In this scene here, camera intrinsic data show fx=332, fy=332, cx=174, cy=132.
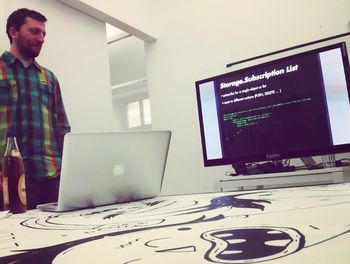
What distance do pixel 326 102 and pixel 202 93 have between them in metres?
0.90

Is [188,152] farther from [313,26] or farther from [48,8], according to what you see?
[48,8]

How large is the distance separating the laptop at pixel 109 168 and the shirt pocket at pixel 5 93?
1022 millimetres

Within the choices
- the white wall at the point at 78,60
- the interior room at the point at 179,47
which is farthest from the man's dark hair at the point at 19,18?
the white wall at the point at 78,60

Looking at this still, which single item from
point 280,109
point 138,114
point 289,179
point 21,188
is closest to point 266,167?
point 289,179

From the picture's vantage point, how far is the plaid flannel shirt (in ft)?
6.21

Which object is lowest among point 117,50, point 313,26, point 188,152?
point 188,152

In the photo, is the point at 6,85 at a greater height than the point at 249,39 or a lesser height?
lesser

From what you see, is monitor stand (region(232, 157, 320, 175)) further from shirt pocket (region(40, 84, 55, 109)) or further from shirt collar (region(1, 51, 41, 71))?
shirt collar (region(1, 51, 41, 71))

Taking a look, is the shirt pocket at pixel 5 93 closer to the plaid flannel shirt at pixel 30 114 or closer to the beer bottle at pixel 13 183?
the plaid flannel shirt at pixel 30 114

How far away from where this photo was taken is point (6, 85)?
1.93m

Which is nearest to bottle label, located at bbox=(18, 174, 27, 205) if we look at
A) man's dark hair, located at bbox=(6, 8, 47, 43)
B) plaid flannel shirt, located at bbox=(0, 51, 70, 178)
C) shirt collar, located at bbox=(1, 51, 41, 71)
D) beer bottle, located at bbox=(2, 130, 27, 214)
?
beer bottle, located at bbox=(2, 130, 27, 214)

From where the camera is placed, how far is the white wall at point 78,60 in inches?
102

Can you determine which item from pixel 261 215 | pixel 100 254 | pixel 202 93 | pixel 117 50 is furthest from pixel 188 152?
pixel 100 254

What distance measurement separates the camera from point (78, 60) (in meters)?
2.82
